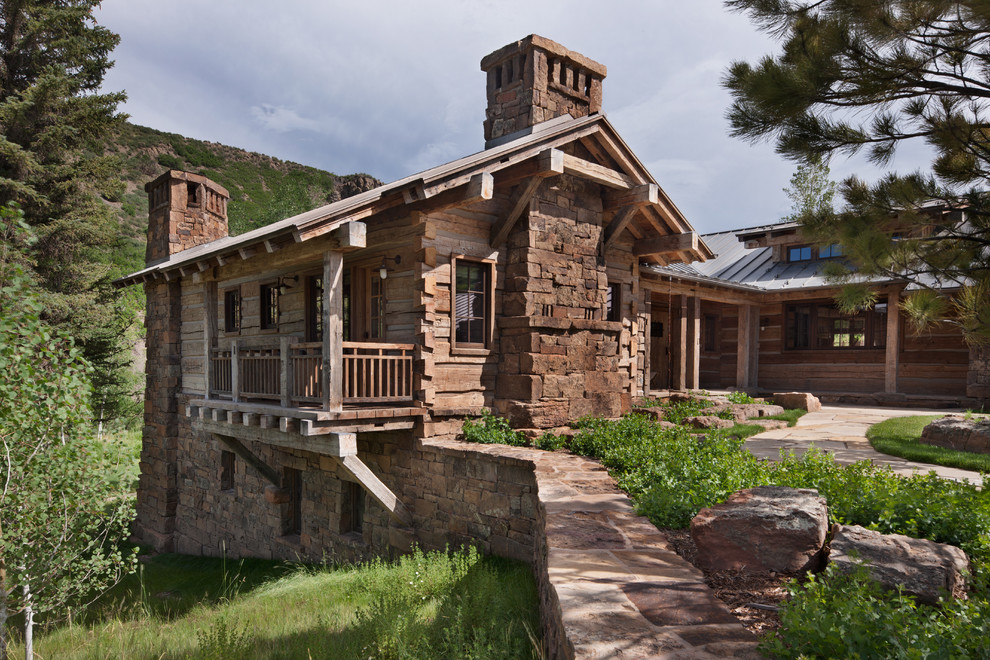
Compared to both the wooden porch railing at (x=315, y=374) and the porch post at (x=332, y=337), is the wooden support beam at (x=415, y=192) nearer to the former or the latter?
the porch post at (x=332, y=337)

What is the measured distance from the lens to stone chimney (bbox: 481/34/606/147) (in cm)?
1138

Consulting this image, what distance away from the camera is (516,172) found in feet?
31.4

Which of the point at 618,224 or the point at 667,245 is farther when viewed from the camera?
the point at 667,245

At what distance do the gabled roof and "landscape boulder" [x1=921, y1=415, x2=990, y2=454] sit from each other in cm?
511

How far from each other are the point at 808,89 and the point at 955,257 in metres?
2.76

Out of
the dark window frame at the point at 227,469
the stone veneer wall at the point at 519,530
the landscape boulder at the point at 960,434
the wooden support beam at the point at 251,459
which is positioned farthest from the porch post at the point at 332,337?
the landscape boulder at the point at 960,434

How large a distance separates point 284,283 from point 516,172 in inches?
A: 204

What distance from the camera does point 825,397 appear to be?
A: 17812 millimetres

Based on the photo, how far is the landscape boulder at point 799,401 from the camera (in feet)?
48.1

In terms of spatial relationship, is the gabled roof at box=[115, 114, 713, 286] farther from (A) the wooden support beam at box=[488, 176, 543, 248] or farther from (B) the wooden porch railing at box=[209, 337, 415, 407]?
(B) the wooden porch railing at box=[209, 337, 415, 407]

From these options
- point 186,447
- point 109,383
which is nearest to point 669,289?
point 186,447

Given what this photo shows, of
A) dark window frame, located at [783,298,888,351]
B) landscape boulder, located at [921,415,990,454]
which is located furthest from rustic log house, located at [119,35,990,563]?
landscape boulder, located at [921,415,990,454]

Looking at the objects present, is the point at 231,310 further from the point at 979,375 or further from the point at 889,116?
the point at 979,375

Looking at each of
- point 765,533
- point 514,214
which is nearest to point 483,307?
point 514,214
